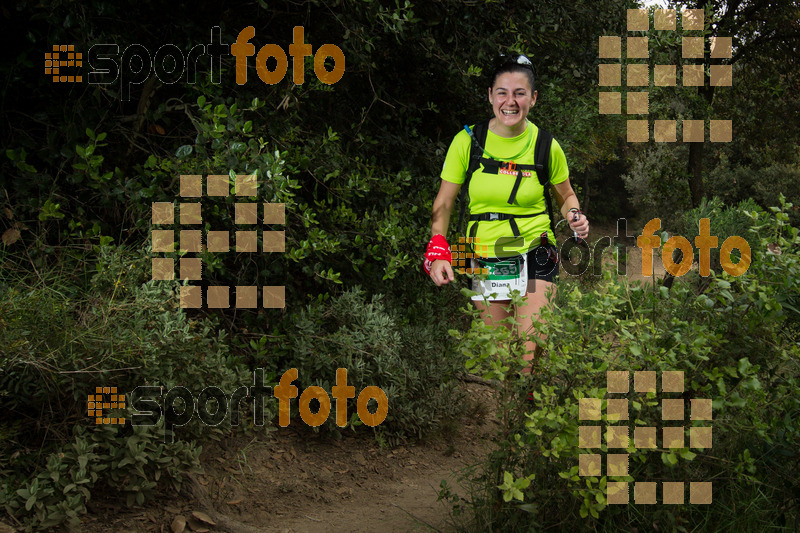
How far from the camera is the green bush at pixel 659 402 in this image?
3281 mm

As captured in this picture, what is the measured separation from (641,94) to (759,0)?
6.15 meters

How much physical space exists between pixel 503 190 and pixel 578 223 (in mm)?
496

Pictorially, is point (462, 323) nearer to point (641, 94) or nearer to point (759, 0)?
point (641, 94)

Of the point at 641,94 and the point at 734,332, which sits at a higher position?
the point at 641,94

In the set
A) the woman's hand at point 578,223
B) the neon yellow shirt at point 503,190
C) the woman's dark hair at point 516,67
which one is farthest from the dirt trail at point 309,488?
the woman's dark hair at point 516,67

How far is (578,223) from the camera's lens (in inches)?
161

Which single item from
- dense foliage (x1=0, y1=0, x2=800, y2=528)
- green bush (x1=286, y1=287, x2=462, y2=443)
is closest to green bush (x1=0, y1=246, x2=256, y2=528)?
dense foliage (x1=0, y1=0, x2=800, y2=528)

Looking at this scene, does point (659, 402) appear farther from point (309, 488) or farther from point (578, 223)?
point (309, 488)

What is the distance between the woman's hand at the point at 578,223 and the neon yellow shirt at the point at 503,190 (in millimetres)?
260

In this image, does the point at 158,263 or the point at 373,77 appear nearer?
the point at 158,263

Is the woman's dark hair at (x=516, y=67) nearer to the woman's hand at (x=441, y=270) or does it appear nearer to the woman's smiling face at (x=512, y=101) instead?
the woman's smiling face at (x=512, y=101)

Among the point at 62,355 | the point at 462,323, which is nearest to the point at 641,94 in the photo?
the point at 462,323

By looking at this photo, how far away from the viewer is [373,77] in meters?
6.59

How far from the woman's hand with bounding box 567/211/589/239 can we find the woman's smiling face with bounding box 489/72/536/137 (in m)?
0.66
